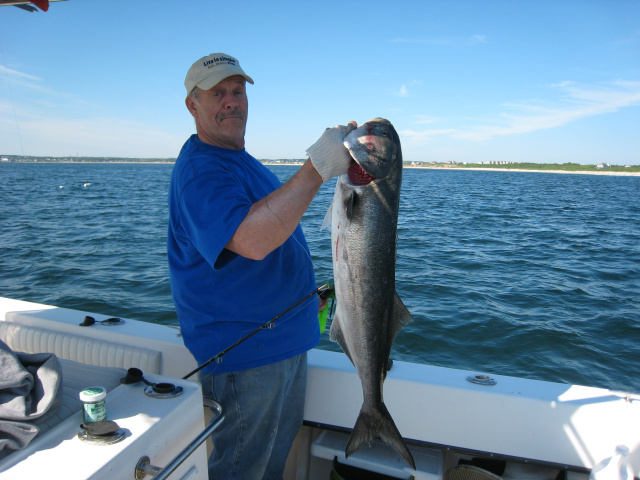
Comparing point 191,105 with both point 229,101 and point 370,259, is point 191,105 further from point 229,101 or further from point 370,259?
point 370,259

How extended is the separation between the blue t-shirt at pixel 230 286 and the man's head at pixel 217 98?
0.28 feet

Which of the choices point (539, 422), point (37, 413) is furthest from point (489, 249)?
point (37, 413)

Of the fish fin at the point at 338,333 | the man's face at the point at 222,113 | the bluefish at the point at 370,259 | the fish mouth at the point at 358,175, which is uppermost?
the man's face at the point at 222,113

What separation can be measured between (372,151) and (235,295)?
108 cm

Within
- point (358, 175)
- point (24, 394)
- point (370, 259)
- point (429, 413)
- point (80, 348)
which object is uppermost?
point (358, 175)

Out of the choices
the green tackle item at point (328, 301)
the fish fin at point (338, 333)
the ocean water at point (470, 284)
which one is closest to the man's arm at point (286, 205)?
the fish fin at point (338, 333)

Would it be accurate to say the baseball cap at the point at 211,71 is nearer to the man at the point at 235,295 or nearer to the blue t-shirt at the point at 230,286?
the man at the point at 235,295

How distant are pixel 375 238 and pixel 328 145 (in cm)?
49

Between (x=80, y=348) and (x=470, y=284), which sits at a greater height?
(x=80, y=348)

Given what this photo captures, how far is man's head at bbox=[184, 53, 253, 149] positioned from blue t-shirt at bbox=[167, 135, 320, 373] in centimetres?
9

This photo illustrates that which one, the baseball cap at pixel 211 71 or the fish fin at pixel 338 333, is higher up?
the baseball cap at pixel 211 71

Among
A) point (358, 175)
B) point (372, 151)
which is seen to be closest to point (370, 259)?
point (358, 175)

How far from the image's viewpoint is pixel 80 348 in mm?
3648

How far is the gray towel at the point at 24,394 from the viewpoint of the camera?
1.83 metres
